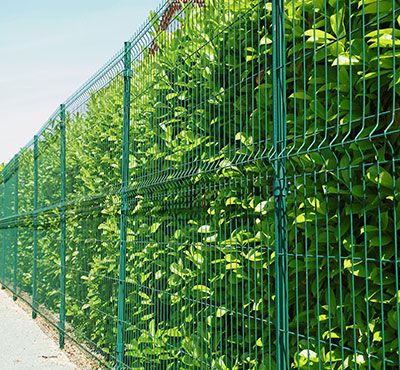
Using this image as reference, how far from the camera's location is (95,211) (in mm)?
7664

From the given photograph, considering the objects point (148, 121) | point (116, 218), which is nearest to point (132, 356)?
point (116, 218)

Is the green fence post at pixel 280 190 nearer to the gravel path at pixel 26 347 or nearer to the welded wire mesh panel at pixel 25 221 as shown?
the gravel path at pixel 26 347

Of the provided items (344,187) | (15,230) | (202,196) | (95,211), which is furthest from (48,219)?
(344,187)

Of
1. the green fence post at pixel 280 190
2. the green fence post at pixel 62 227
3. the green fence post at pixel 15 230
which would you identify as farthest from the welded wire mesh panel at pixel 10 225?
the green fence post at pixel 280 190

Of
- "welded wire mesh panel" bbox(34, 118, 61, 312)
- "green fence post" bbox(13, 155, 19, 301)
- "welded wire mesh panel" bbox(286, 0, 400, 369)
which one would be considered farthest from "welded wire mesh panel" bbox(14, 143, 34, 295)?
"welded wire mesh panel" bbox(286, 0, 400, 369)

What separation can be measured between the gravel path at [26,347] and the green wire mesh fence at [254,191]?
1143 millimetres

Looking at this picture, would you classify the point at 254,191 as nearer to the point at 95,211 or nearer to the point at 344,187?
the point at 344,187

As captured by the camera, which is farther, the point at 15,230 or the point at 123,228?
the point at 15,230

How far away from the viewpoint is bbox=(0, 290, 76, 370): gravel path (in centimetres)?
823

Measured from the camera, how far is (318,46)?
3.29 m

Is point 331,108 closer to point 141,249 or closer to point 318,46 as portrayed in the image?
point 318,46

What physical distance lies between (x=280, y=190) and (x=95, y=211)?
4.52m

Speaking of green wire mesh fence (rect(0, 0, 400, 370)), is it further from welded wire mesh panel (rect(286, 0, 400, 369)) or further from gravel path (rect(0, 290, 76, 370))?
gravel path (rect(0, 290, 76, 370))

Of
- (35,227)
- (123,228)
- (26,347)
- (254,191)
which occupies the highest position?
(35,227)
